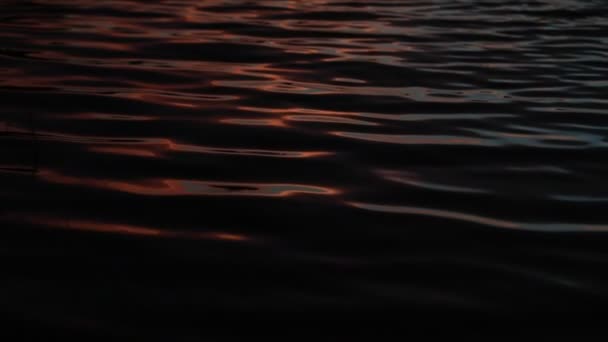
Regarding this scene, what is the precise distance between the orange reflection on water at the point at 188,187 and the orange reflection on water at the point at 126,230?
1.24ft

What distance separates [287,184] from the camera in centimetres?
336

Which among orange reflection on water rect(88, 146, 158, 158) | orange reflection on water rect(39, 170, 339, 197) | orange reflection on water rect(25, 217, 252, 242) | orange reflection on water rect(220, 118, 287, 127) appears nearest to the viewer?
orange reflection on water rect(25, 217, 252, 242)

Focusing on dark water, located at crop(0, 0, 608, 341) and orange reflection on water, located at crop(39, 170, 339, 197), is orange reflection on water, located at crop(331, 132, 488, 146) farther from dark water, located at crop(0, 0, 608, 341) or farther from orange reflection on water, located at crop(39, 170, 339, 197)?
orange reflection on water, located at crop(39, 170, 339, 197)

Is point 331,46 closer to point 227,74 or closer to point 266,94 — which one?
point 227,74

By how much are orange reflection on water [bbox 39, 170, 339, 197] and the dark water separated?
1cm

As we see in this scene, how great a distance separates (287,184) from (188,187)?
45 cm

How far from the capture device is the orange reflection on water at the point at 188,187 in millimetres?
3191

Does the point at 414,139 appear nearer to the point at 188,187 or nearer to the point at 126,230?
the point at 188,187

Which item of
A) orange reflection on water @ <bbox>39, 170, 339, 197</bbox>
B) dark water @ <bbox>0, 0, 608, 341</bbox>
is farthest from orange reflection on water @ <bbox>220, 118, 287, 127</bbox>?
orange reflection on water @ <bbox>39, 170, 339, 197</bbox>

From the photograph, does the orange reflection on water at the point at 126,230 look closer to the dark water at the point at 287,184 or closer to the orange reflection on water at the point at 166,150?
the dark water at the point at 287,184

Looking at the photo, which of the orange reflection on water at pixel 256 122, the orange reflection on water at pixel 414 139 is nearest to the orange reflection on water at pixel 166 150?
the orange reflection on water at pixel 414 139

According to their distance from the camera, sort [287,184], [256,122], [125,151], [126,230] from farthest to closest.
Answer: [256,122]
[125,151]
[287,184]
[126,230]

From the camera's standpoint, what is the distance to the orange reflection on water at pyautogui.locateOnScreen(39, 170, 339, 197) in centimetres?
319

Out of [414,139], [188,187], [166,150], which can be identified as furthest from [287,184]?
[414,139]
